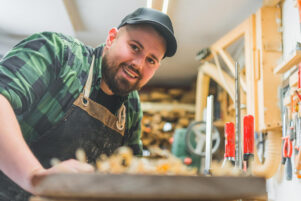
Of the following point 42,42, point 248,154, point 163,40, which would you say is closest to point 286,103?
point 248,154

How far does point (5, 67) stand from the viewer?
88 cm

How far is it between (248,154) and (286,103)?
3.37 ft

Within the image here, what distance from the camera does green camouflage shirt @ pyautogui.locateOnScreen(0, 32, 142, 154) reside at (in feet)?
2.86

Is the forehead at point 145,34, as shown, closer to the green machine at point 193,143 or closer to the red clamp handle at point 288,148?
the red clamp handle at point 288,148

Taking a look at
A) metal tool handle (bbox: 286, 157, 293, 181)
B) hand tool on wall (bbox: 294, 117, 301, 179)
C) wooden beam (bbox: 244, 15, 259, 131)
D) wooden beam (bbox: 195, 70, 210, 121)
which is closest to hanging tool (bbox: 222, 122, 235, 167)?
hand tool on wall (bbox: 294, 117, 301, 179)

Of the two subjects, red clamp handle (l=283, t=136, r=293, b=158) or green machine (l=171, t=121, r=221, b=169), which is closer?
red clamp handle (l=283, t=136, r=293, b=158)

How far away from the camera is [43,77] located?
996 millimetres

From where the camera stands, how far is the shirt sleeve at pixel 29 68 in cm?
84

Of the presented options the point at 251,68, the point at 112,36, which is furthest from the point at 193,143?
the point at 112,36

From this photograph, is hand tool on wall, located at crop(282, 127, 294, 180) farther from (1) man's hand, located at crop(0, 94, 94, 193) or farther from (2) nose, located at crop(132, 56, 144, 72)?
(1) man's hand, located at crop(0, 94, 94, 193)

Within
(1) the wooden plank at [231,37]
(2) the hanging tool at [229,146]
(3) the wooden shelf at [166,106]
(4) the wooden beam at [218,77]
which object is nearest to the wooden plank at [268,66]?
(1) the wooden plank at [231,37]

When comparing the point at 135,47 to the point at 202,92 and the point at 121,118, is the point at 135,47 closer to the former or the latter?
the point at 121,118

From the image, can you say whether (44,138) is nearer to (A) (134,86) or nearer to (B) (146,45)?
(A) (134,86)

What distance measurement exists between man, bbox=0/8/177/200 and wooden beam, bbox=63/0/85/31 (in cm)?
207
